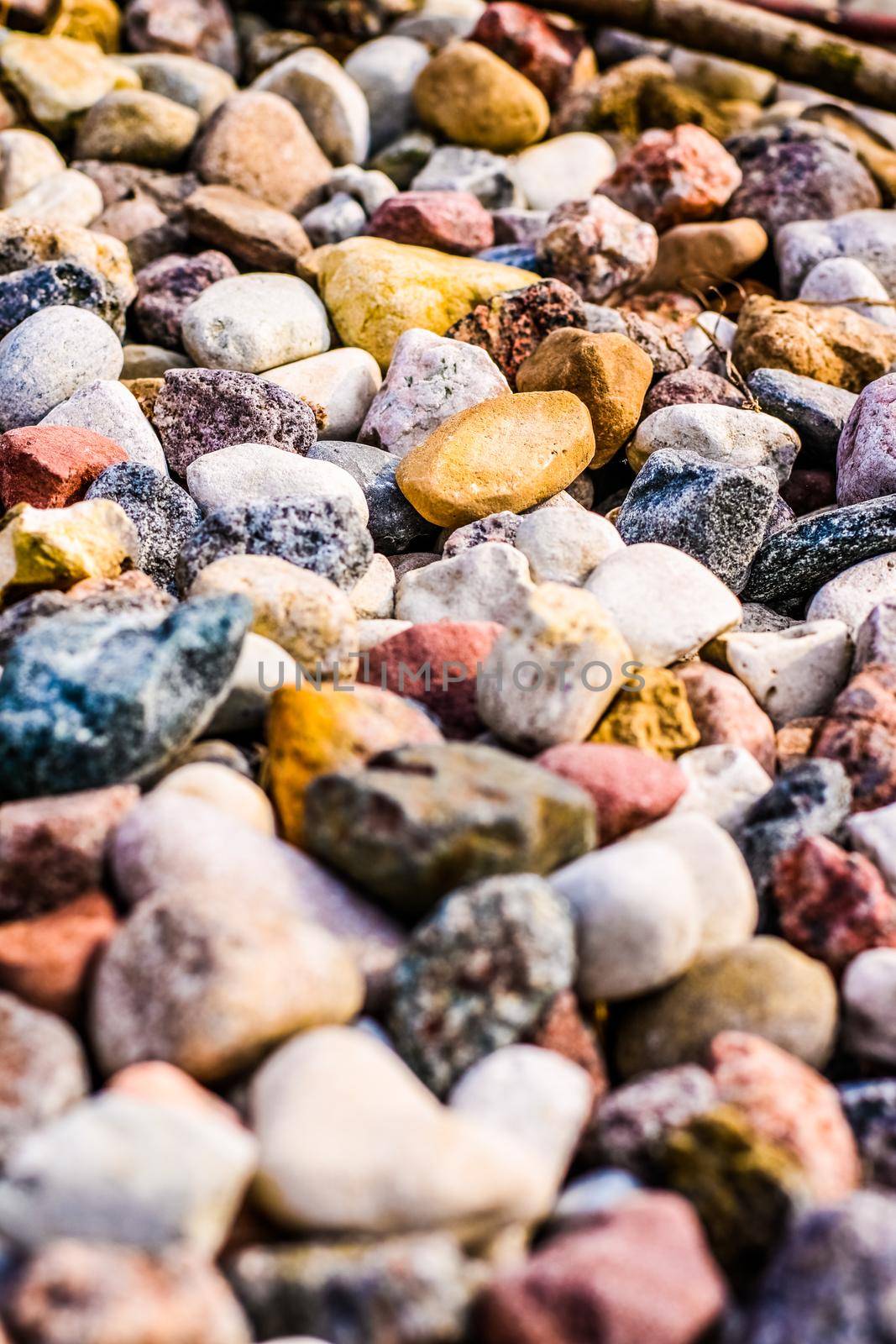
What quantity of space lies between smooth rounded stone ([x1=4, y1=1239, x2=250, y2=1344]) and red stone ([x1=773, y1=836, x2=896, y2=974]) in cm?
93

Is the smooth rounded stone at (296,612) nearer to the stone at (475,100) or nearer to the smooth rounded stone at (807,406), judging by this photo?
the smooth rounded stone at (807,406)

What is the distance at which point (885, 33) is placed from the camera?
14.5 ft

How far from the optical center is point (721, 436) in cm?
250

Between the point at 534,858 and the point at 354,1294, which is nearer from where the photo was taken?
the point at 354,1294

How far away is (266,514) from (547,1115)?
1219 millimetres

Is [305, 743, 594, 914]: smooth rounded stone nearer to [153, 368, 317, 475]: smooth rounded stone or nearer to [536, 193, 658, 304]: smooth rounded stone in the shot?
[153, 368, 317, 475]: smooth rounded stone

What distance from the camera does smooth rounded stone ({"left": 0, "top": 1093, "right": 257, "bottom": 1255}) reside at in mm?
1100

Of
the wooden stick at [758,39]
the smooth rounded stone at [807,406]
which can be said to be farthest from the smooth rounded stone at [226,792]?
the wooden stick at [758,39]

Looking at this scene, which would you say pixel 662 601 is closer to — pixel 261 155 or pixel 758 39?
pixel 261 155

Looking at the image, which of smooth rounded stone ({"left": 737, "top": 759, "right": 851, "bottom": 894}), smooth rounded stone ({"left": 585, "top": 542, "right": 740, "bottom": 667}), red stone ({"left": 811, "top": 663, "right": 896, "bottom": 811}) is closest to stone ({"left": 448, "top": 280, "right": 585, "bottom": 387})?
smooth rounded stone ({"left": 585, "top": 542, "right": 740, "bottom": 667})

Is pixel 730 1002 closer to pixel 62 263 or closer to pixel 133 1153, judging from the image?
pixel 133 1153

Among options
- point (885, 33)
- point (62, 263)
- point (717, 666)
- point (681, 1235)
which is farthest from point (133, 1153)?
point (885, 33)

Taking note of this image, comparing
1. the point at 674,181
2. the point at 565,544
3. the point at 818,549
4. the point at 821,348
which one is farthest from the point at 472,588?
the point at 674,181

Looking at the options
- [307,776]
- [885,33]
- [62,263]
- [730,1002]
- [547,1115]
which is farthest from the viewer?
[885,33]
